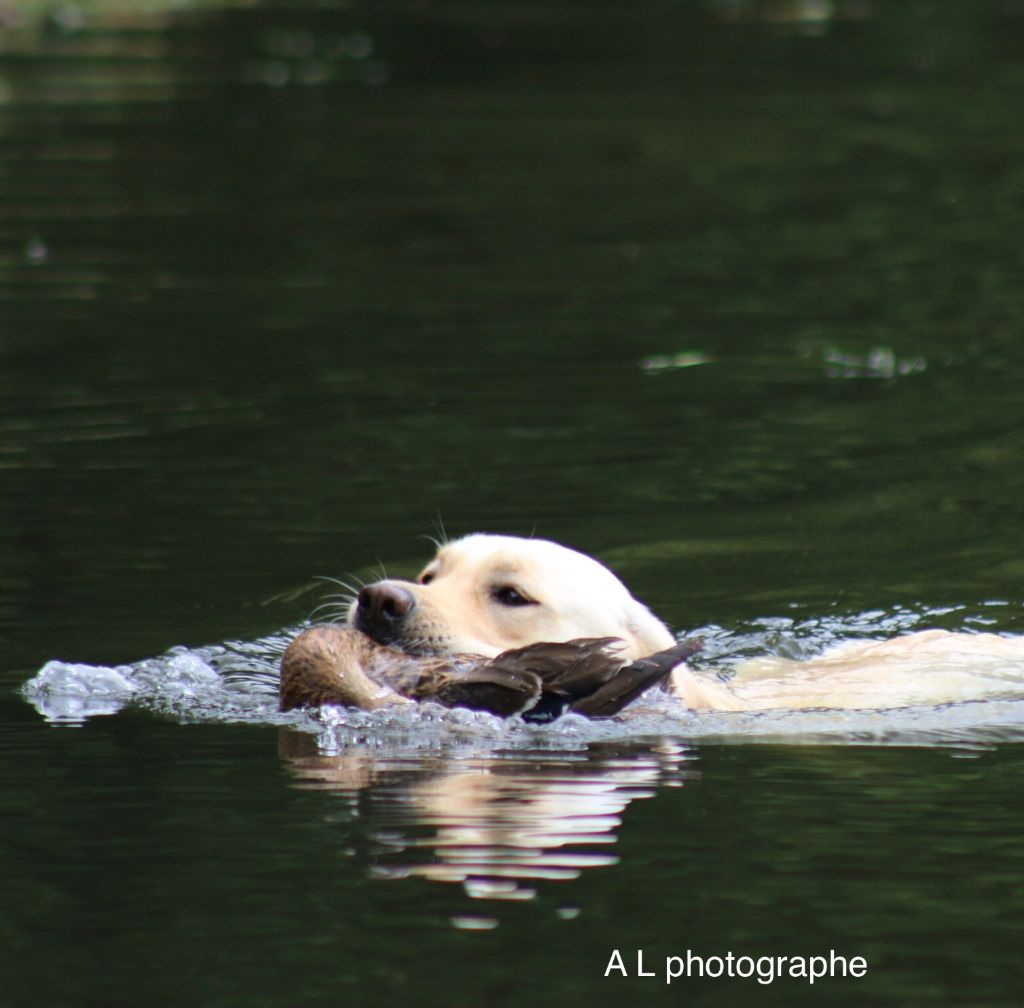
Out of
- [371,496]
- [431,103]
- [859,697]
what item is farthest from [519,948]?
[431,103]

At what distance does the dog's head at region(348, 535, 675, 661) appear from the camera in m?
7.47

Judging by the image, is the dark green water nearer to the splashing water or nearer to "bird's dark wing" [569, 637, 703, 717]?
the splashing water

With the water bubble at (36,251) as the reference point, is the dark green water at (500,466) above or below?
below

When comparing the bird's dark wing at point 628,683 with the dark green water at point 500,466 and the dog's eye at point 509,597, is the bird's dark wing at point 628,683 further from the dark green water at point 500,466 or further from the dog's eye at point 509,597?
the dog's eye at point 509,597

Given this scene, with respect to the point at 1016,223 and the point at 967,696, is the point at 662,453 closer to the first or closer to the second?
the point at 967,696

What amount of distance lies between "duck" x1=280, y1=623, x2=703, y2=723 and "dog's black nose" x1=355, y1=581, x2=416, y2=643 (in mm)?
150

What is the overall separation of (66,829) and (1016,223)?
14.0 m

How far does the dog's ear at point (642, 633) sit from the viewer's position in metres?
7.88

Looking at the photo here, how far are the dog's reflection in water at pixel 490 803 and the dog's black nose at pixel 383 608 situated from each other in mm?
448

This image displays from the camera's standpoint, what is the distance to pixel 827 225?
742 inches

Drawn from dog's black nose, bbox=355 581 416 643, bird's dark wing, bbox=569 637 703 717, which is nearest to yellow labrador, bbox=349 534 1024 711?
dog's black nose, bbox=355 581 416 643

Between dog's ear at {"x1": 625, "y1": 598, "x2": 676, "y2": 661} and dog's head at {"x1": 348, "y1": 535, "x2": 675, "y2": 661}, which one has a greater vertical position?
dog's head at {"x1": 348, "y1": 535, "x2": 675, "y2": 661}

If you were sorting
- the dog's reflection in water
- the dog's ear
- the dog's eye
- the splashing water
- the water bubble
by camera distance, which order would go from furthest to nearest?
the water bubble
the dog's ear
the dog's eye
the splashing water
the dog's reflection in water

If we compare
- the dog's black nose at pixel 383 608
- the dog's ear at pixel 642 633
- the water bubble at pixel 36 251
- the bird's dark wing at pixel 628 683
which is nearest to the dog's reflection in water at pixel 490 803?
the bird's dark wing at pixel 628 683
